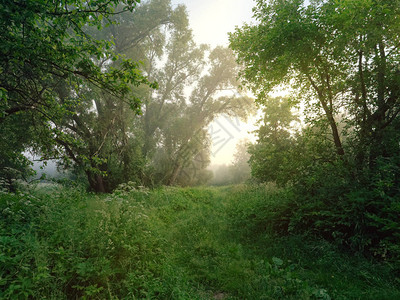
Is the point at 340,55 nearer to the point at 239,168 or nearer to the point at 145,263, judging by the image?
the point at 145,263

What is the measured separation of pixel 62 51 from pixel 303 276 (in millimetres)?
6691

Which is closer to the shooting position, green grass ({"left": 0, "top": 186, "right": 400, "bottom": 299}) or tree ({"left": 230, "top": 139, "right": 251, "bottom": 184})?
green grass ({"left": 0, "top": 186, "right": 400, "bottom": 299})

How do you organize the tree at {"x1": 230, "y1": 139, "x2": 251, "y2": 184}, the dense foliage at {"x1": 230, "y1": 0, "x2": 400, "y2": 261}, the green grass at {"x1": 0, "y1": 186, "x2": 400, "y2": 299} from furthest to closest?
the tree at {"x1": 230, "y1": 139, "x2": 251, "y2": 184}
the dense foliage at {"x1": 230, "y1": 0, "x2": 400, "y2": 261}
the green grass at {"x1": 0, "y1": 186, "x2": 400, "y2": 299}

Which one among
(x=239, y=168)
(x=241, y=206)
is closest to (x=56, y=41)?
(x=241, y=206)

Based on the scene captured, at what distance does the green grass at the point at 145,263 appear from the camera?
304cm

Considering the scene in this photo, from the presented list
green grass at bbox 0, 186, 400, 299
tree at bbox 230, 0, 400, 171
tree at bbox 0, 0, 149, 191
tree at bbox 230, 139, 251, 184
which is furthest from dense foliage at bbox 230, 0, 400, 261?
tree at bbox 230, 139, 251, 184

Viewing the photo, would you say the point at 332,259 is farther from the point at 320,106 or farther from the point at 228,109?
the point at 228,109

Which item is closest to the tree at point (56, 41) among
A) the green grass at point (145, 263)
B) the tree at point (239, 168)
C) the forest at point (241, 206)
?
the forest at point (241, 206)

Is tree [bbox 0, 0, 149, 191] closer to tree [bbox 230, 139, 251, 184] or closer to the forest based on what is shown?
the forest

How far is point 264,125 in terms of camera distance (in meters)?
13.6

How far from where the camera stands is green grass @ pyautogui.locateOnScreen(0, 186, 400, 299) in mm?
3037

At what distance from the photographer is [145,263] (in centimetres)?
405

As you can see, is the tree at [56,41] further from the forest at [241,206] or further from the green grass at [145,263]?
the green grass at [145,263]

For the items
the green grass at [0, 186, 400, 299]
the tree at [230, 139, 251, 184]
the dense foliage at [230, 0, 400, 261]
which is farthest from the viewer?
the tree at [230, 139, 251, 184]
